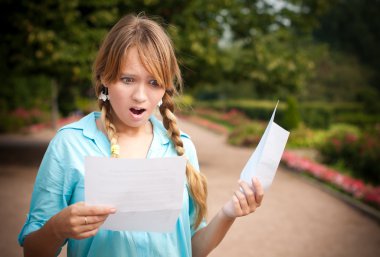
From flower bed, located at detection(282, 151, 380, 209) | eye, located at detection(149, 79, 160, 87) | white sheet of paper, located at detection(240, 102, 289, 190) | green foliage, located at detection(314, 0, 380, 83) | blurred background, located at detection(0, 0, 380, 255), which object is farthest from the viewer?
green foliage, located at detection(314, 0, 380, 83)

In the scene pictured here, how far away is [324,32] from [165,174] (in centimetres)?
4643

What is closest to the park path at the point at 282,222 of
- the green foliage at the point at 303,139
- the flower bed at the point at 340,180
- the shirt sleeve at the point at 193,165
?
the flower bed at the point at 340,180

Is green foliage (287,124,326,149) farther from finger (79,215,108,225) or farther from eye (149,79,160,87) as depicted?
finger (79,215,108,225)

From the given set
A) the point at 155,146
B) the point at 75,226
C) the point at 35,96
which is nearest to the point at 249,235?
the point at 155,146

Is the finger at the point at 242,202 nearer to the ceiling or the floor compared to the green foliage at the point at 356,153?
nearer to the ceiling

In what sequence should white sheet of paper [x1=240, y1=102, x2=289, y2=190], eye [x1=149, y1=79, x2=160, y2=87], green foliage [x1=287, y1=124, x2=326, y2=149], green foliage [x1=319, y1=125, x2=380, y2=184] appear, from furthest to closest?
green foliage [x1=287, y1=124, x2=326, y2=149]
green foliage [x1=319, y1=125, x2=380, y2=184]
eye [x1=149, y1=79, x2=160, y2=87]
white sheet of paper [x1=240, y1=102, x2=289, y2=190]

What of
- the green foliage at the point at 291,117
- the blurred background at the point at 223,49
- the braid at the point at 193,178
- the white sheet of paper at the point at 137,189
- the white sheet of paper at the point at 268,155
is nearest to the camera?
the white sheet of paper at the point at 137,189

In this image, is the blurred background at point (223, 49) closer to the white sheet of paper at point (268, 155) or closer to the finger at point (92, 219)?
the white sheet of paper at point (268, 155)

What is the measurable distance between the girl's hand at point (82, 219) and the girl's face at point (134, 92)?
42 cm

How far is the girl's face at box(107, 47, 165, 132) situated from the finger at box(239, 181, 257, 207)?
43cm

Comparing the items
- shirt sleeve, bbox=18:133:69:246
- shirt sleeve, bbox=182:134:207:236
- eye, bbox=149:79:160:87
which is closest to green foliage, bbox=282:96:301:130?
shirt sleeve, bbox=182:134:207:236

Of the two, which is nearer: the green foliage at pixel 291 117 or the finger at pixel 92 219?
the finger at pixel 92 219

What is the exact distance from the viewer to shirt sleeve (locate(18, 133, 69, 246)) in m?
1.51

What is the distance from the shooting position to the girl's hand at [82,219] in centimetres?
128
